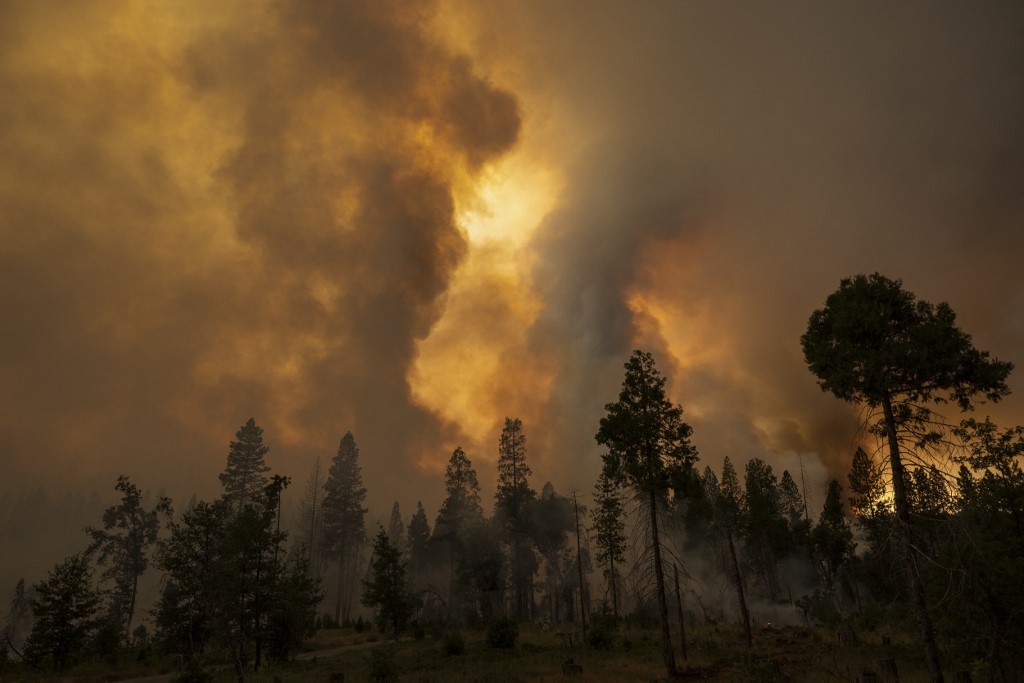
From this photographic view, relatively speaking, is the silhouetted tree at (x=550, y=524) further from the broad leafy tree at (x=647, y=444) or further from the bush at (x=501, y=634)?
the broad leafy tree at (x=647, y=444)

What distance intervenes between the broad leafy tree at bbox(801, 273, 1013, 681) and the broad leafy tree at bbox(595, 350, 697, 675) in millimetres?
11186

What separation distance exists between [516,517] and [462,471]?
12.1 m

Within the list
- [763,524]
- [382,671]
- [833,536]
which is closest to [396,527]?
[763,524]

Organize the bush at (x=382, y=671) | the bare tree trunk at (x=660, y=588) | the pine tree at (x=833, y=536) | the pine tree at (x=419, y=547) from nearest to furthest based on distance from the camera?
the bush at (x=382, y=671), the bare tree trunk at (x=660, y=588), the pine tree at (x=833, y=536), the pine tree at (x=419, y=547)

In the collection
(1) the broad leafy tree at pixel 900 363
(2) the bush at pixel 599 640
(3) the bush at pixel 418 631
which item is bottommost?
(3) the bush at pixel 418 631

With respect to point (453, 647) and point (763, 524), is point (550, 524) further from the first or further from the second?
point (453, 647)

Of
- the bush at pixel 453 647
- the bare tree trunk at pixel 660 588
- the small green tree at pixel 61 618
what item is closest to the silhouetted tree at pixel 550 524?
the bush at pixel 453 647

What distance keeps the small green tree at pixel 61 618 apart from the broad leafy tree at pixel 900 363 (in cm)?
4994

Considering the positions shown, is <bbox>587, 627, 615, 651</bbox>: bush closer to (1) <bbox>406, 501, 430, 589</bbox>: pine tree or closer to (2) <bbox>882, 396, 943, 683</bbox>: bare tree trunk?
(2) <bbox>882, 396, 943, 683</bbox>: bare tree trunk

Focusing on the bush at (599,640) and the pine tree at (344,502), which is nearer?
the bush at (599,640)

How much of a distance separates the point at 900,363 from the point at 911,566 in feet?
22.4

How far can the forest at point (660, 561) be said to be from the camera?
1736 cm

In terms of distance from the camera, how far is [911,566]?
1623 cm

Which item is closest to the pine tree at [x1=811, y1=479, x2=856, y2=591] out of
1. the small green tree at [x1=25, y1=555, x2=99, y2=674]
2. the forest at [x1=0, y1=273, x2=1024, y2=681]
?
the forest at [x1=0, y1=273, x2=1024, y2=681]
